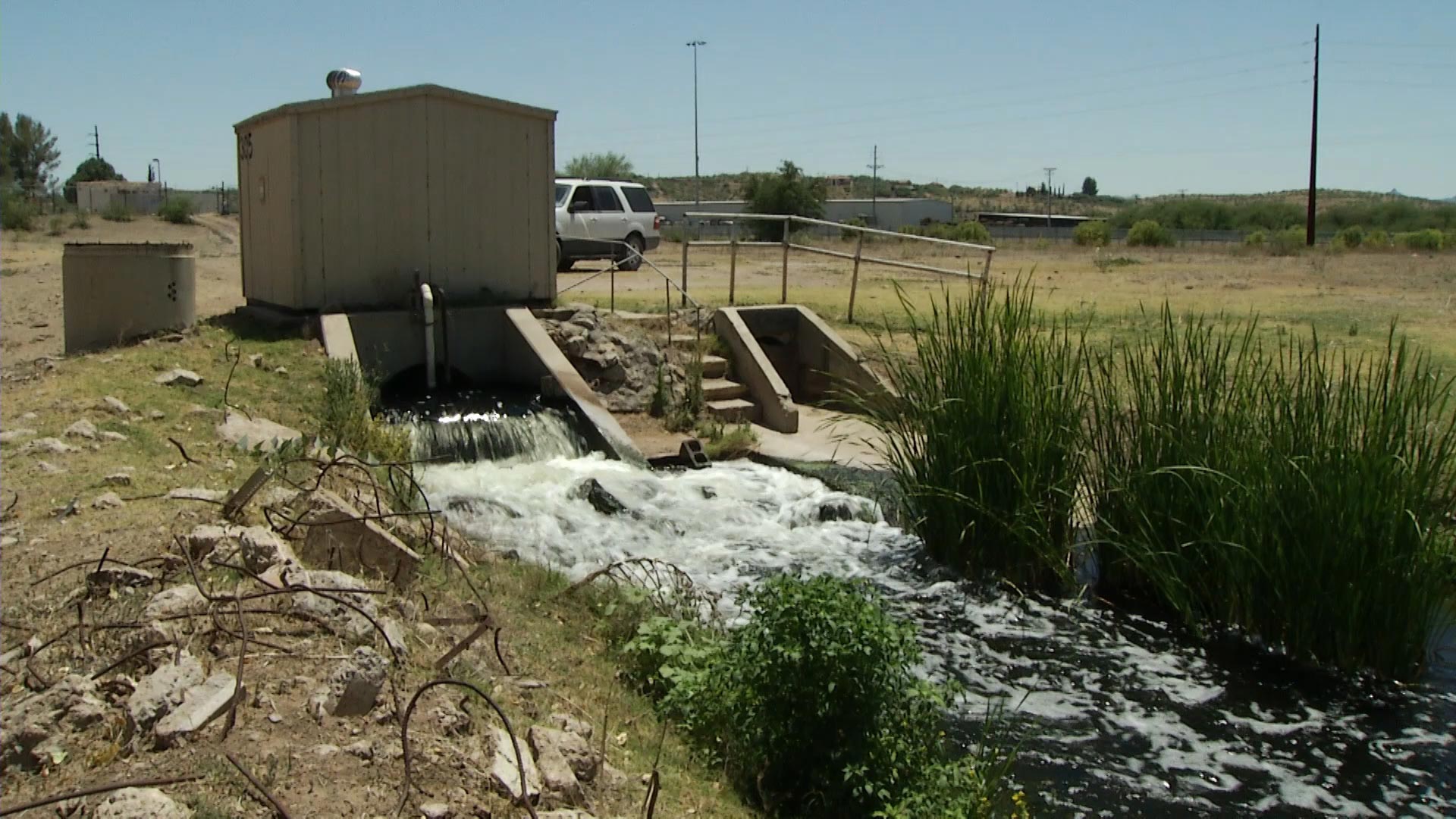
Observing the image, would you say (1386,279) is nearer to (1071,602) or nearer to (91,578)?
(1071,602)

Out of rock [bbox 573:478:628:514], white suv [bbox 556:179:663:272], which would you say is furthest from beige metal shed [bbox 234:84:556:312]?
white suv [bbox 556:179:663:272]

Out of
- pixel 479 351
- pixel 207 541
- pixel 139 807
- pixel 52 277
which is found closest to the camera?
pixel 139 807

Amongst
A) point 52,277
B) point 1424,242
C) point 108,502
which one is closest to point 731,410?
point 108,502

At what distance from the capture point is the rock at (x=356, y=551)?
5.85 metres

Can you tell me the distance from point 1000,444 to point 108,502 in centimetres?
546

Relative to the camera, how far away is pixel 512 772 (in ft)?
13.4

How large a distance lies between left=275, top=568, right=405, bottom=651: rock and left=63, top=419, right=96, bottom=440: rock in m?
3.36

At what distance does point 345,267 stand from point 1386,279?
966 inches

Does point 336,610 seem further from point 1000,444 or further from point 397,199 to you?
point 397,199

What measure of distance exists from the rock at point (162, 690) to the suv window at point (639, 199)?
21042 mm

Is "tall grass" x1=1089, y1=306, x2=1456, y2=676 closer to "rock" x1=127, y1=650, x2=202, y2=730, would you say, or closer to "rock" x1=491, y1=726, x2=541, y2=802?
"rock" x1=491, y1=726, x2=541, y2=802

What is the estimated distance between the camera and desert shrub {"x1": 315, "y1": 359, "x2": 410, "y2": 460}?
9766mm

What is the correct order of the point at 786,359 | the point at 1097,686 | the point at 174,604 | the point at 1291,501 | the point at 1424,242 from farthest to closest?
the point at 1424,242
the point at 786,359
the point at 1291,501
the point at 1097,686
the point at 174,604

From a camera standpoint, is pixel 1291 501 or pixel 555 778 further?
pixel 1291 501
